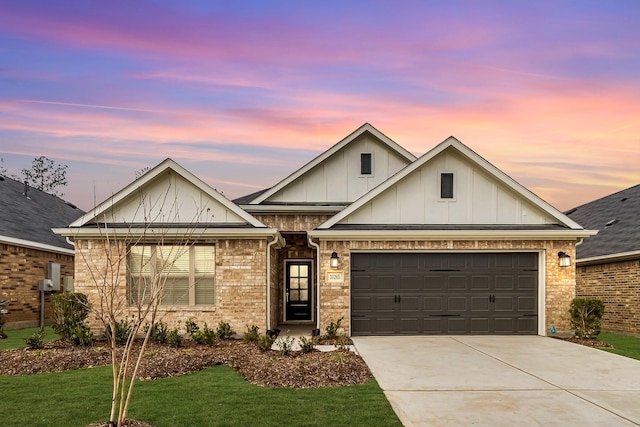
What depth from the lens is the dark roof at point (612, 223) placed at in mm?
17156

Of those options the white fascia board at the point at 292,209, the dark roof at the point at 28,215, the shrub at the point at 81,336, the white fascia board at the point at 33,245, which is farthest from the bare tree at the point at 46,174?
the shrub at the point at 81,336

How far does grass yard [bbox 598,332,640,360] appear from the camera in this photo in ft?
39.6

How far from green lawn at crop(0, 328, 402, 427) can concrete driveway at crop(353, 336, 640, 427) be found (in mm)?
646

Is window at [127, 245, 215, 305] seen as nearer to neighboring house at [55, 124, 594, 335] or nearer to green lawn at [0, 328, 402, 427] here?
neighboring house at [55, 124, 594, 335]

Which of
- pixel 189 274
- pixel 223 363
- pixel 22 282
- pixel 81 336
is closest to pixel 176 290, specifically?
pixel 189 274

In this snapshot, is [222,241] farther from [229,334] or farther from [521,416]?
[521,416]

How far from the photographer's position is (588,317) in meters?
13.7

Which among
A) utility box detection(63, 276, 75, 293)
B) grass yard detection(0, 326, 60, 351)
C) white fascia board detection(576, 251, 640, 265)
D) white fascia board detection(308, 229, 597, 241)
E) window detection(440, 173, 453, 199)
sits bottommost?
grass yard detection(0, 326, 60, 351)

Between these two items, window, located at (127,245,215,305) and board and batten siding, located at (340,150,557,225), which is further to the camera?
board and batten siding, located at (340,150,557,225)

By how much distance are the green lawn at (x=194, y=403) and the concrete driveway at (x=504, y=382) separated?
0.65 m

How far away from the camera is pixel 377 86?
→ 1695 centimetres

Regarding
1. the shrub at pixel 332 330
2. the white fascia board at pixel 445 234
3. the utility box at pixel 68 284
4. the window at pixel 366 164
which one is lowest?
the shrub at pixel 332 330

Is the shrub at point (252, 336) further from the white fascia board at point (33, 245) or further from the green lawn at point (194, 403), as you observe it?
the white fascia board at point (33, 245)

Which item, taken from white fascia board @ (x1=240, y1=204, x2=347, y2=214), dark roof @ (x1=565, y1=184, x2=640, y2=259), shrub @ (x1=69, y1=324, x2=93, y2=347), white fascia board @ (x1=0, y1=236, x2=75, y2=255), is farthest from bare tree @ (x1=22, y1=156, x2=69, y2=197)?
dark roof @ (x1=565, y1=184, x2=640, y2=259)
